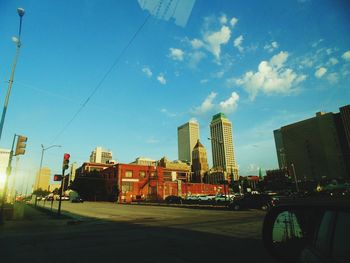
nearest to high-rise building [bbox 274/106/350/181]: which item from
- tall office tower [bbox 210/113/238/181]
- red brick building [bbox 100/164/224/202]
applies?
tall office tower [bbox 210/113/238/181]

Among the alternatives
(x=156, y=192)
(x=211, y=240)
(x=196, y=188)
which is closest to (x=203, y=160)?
(x=196, y=188)

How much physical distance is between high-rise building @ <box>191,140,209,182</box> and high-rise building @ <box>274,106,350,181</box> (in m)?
58.1

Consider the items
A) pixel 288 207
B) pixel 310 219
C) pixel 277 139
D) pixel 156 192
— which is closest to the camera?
pixel 310 219

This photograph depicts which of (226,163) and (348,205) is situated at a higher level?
(226,163)

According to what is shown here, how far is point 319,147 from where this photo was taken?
12425 cm

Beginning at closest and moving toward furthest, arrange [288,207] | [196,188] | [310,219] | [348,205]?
[348,205], [310,219], [288,207], [196,188]

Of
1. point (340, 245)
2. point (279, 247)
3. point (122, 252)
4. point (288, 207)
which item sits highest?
point (288, 207)

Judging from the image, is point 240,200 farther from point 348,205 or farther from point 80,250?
point 348,205

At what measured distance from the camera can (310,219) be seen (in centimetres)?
236

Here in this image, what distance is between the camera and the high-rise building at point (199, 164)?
Answer: 170500 mm

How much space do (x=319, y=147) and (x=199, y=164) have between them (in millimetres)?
77498

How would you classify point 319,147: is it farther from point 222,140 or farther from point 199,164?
point 199,164

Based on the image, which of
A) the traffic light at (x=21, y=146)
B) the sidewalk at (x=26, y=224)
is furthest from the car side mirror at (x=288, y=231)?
the traffic light at (x=21, y=146)

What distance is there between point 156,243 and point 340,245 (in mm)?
7129
